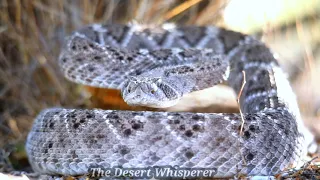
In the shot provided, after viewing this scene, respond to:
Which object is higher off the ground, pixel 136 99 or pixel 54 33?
pixel 54 33

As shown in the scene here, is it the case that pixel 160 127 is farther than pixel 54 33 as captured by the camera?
No

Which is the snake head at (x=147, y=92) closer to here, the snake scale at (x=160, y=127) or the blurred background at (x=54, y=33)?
the snake scale at (x=160, y=127)

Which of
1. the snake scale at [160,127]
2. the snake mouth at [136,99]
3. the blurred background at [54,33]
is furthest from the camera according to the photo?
the blurred background at [54,33]

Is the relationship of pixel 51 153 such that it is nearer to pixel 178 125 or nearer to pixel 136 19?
pixel 178 125

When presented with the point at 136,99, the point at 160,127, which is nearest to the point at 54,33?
the point at 136,99

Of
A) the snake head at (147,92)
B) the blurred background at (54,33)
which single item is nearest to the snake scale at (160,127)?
the snake head at (147,92)

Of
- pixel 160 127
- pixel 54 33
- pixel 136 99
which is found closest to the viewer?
pixel 160 127

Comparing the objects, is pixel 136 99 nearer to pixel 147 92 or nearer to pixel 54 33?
pixel 147 92

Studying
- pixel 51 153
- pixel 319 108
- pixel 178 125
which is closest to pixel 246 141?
pixel 178 125
